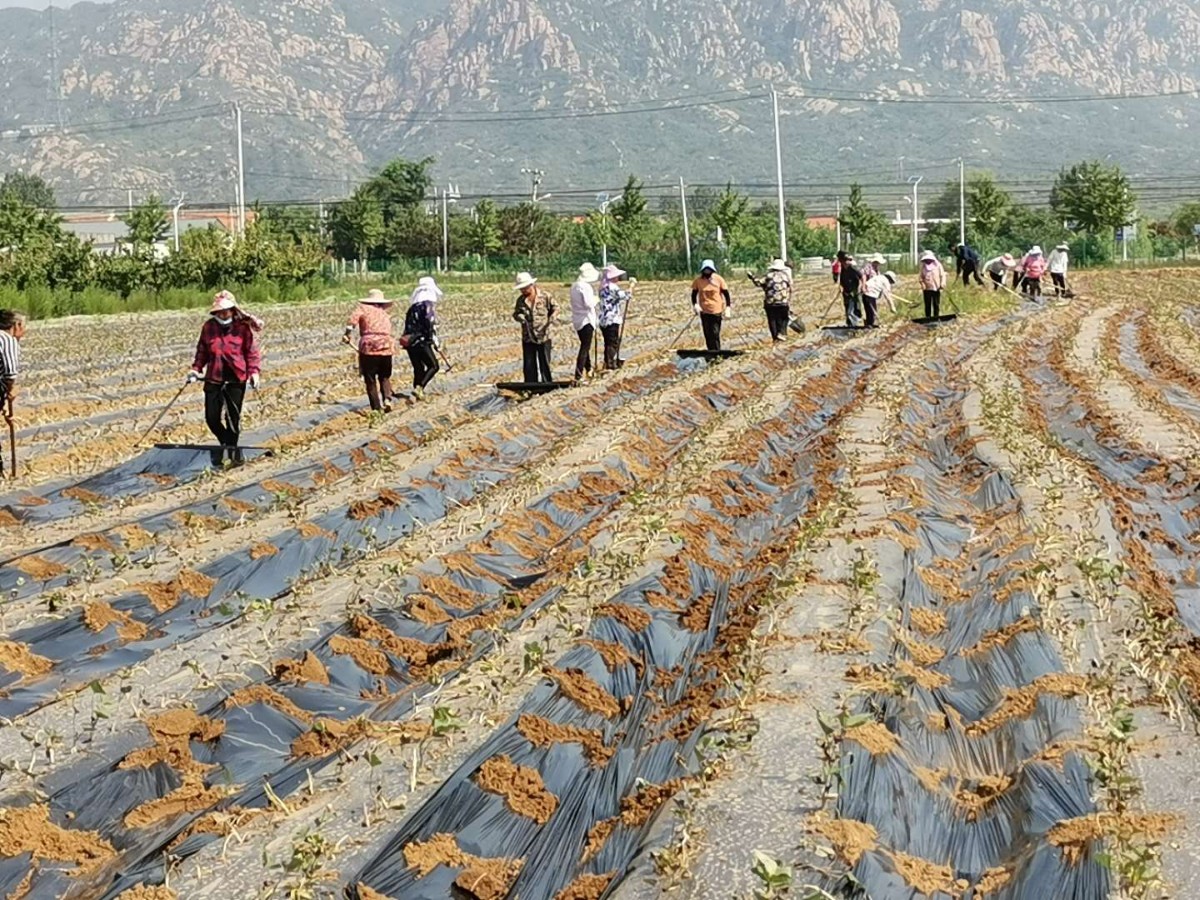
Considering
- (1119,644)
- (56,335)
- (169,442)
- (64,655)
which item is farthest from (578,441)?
(56,335)

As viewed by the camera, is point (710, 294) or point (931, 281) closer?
point (710, 294)

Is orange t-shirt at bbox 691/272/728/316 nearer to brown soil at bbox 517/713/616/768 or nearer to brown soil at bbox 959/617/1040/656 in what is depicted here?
brown soil at bbox 959/617/1040/656

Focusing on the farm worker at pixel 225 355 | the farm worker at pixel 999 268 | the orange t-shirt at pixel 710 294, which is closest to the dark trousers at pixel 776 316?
the orange t-shirt at pixel 710 294

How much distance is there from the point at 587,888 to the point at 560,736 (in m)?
1.27

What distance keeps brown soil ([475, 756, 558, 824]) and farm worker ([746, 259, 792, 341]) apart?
1472 centimetres

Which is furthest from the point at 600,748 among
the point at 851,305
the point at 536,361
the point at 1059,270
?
the point at 1059,270

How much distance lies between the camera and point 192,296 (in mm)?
39250

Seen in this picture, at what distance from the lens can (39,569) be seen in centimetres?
844

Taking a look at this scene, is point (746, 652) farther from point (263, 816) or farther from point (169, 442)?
point (169, 442)

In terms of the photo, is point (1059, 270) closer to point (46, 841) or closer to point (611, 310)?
point (611, 310)

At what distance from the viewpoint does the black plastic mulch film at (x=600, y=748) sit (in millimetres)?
4422

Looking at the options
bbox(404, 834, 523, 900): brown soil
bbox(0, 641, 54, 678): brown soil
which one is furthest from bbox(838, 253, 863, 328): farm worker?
bbox(404, 834, 523, 900): brown soil

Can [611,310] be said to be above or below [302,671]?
above

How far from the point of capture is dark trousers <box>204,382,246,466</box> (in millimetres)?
11852
